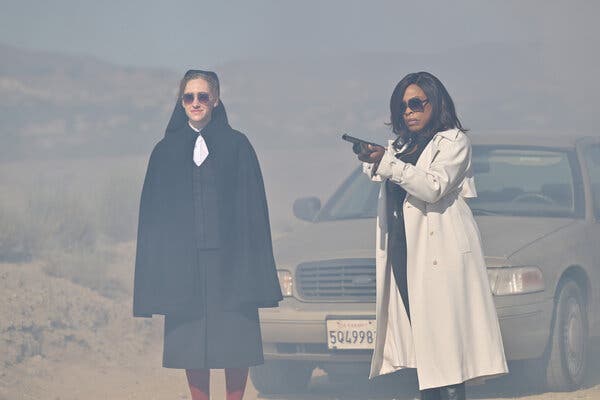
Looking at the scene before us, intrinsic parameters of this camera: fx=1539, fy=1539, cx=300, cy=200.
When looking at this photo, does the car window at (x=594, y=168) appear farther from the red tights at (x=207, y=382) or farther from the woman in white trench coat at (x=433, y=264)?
the woman in white trench coat at (x=433, y=264)

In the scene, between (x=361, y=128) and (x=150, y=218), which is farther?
(x=361, y=128)

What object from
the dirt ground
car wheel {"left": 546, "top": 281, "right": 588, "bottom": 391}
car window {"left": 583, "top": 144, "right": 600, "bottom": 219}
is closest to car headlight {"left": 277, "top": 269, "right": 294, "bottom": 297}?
the dirt ground

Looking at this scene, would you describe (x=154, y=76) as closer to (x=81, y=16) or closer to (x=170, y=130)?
(x=81, y=16)

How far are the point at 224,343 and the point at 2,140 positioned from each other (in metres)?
30.5

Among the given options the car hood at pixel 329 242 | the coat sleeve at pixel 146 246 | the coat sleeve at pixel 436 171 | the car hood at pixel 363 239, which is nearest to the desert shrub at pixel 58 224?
the car hood at pixel 329 242

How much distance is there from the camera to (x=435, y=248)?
6.91 m

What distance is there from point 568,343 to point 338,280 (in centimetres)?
151

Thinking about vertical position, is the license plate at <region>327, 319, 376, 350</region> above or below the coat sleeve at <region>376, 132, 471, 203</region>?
below

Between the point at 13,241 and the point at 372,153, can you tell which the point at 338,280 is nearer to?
the point at 372,153

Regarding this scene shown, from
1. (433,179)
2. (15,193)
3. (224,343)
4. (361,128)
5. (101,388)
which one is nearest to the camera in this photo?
(433,179)

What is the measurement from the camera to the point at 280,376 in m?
10.3

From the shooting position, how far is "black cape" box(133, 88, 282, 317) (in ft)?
26.3

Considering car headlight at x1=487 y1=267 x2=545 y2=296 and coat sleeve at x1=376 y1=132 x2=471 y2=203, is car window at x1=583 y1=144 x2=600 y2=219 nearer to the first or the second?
car headlight at x1=487 y1=267 x2=545 y2=296

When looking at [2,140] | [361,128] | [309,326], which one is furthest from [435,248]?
[2,140]
